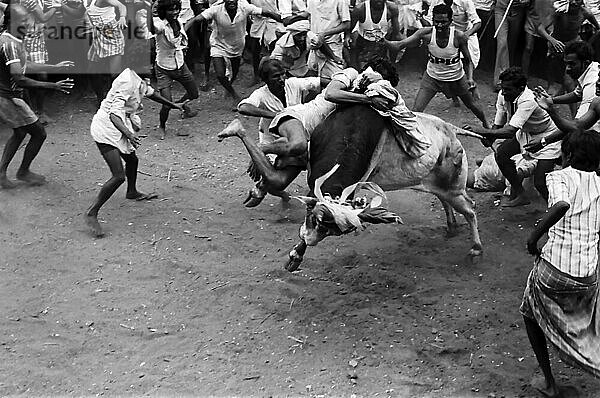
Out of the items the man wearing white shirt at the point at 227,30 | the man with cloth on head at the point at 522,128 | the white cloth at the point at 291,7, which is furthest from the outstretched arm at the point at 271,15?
the man with cloth on head at the point at 522,128

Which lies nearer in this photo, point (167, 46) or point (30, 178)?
point (30, 178)

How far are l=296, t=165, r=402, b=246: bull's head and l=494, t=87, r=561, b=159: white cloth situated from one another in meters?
2.33

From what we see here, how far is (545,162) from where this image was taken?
331 inches

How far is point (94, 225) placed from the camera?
8719 millimetres

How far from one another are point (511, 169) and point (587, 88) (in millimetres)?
1212

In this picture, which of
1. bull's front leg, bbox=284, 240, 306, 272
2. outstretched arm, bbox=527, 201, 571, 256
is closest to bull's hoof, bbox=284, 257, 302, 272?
bull's front leg, bbox=284, 240, 306, 272

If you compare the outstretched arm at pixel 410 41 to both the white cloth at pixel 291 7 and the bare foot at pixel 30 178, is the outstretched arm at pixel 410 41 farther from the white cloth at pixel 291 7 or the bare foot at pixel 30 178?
the bare foot at pixel 30 178

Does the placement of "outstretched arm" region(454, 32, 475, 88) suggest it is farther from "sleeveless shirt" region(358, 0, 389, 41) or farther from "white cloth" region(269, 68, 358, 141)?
"white cloth" region(269, 68, 358, 141)

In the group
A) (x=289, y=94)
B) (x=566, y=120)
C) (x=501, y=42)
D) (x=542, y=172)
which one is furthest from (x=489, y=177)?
(x=501, y=42)

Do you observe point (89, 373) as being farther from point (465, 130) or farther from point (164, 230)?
point (465, 130)

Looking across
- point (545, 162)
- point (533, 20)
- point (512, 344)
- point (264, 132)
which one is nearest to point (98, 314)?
point (264, 132)

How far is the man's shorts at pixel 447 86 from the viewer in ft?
34.5

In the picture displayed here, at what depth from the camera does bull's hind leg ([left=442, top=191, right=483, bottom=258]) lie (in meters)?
8.09

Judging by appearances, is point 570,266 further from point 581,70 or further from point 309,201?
point 581,70
